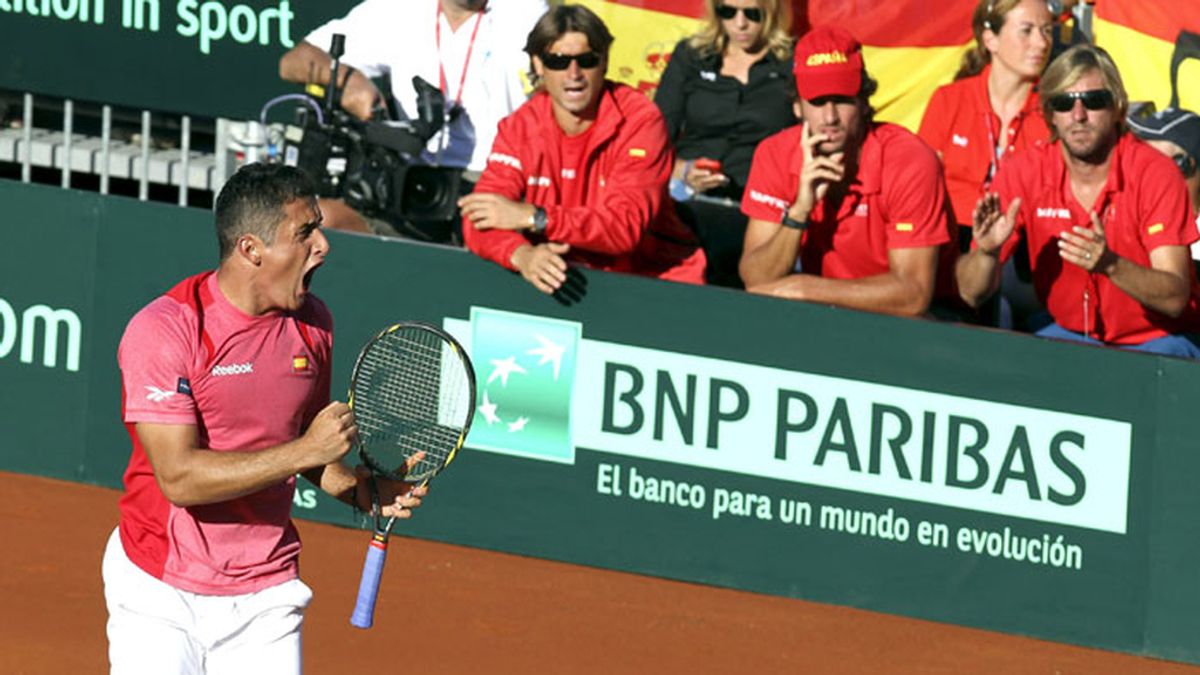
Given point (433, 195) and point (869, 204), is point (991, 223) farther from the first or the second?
point (433, 195)

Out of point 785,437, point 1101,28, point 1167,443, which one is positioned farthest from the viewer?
point 1101,28

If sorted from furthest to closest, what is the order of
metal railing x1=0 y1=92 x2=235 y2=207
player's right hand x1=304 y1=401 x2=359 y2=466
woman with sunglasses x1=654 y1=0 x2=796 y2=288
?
metal railing x1=0 y1=92 x2=235 y2=207, woman with sunglasses x1=654 y1=0 x2=796 y2=288, player's right hand x1=304 y1=401 x2=359 y2=466

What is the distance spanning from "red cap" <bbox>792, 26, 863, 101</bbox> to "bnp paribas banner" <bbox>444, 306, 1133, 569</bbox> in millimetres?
1250

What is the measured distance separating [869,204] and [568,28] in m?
1.52

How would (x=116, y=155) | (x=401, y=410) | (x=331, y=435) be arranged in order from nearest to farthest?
(x=331, y=435) → (x=401, y=410) → (x=116, y=155)

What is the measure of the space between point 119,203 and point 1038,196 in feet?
14.2

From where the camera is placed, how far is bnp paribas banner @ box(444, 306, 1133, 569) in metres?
8.91

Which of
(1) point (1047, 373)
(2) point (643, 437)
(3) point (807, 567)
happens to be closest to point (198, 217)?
(2) point (643, 437)

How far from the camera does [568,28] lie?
9.34 metres

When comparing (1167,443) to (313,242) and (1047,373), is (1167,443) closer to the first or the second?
(1047,373)

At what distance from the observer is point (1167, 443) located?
8.73 meters

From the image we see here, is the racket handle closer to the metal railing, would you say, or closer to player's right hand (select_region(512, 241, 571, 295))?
player's right hand (select_region(512, 241, 571, 295))

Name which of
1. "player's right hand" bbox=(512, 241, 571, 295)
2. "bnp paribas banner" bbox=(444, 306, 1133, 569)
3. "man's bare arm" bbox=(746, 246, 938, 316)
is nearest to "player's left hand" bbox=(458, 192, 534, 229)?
"player's right hand" bbox=(512, 241, 571, 295)

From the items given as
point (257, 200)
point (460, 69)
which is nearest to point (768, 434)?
point (460, 69)
